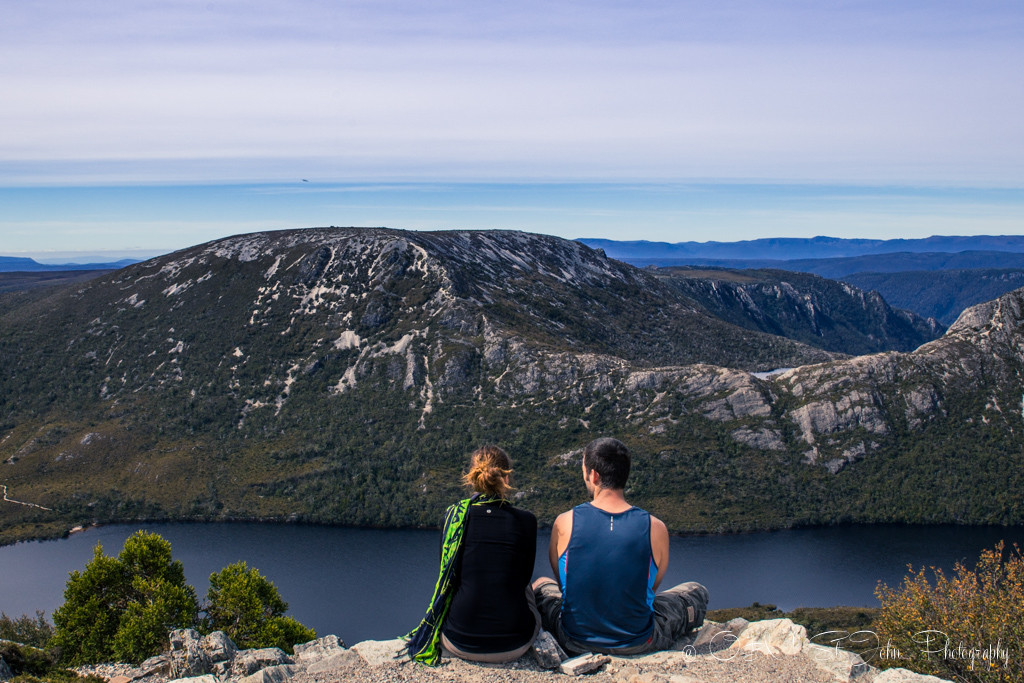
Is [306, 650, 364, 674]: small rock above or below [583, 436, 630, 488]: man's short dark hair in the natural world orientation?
below

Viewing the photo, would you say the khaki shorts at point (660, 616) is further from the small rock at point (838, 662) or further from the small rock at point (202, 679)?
the small rock at point (202, 679)

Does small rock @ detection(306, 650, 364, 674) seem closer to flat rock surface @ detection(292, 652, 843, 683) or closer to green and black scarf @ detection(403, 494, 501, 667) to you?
flat rock surface @ detection(292, 652, 843, 683)

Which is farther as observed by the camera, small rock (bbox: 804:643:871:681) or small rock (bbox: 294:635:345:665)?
small rock (bbox: 294:635:345:665)

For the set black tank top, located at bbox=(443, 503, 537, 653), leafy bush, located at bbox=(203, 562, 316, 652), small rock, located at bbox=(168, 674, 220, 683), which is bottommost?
leafy bush, located at bbox=(203, 562, 316, 652)

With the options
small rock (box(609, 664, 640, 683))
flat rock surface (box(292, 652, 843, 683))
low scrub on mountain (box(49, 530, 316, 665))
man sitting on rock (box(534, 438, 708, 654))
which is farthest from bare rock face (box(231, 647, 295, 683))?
low scrub on mountain (box(49, 530, 316, 665))

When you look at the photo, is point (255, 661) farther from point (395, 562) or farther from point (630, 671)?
point (395, 562)

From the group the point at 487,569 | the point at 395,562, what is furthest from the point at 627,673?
the point at 395,562

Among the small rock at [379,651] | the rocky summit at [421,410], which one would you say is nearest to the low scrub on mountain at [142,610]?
the small rock at [379,651]

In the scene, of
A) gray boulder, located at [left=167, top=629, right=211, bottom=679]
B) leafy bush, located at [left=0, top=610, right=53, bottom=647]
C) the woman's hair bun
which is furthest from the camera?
leafy bush, located at [left=0, top=610, right=53, bottom=647]
